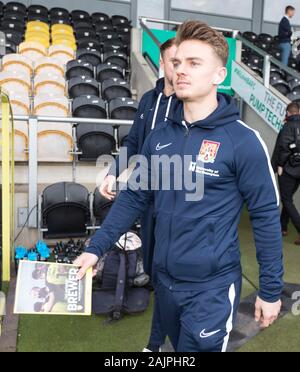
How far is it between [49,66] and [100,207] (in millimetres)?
4269

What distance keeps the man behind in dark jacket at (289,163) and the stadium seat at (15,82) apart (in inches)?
150

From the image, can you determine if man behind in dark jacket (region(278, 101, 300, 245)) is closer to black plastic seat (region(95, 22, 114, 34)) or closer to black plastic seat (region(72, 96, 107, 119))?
black plastic seat (region(72, 96, 107, 119))

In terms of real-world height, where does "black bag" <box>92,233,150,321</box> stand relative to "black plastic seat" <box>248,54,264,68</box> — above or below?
below

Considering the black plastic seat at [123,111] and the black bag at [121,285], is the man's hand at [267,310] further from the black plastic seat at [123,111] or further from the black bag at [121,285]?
the black plastic seat at [123,111]

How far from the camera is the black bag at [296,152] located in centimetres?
510

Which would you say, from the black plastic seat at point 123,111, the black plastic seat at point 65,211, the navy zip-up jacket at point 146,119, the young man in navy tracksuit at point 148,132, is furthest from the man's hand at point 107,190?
the black plastic seat at point 123,111

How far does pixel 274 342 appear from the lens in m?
3.01

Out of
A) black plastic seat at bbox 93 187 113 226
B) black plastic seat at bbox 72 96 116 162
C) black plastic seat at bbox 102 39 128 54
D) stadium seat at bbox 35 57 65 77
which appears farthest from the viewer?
black plastic seat at bbox 102 39 128 54

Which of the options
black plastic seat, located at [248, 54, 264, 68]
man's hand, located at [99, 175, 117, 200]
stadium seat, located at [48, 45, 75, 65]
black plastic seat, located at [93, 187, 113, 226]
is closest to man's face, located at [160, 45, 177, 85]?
man's hand, located at [99, 175, 117, 200]

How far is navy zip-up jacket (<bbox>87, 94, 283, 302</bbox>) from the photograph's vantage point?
1.65m

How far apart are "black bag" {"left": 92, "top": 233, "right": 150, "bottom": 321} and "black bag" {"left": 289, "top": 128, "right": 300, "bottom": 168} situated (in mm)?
2467

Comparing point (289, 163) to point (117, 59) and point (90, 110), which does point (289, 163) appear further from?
point (117, 59)

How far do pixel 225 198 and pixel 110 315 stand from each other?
189 cm
